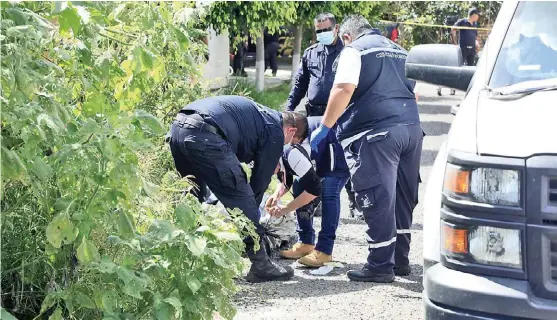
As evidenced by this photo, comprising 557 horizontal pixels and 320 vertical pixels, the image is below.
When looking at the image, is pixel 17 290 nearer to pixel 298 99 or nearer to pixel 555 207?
pixel 555 207

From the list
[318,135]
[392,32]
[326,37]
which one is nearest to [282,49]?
[392,32]

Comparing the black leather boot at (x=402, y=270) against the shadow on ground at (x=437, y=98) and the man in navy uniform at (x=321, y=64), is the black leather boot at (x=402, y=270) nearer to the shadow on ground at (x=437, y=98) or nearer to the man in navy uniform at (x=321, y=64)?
the man in navy uniform at (x=321, y=64)

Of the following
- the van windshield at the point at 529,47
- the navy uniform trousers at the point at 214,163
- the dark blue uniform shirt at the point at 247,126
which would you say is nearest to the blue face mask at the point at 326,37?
the dark blue uniform shirt at the point at 247,126

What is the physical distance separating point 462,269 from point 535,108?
73 cm

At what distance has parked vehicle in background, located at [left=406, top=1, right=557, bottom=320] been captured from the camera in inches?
134

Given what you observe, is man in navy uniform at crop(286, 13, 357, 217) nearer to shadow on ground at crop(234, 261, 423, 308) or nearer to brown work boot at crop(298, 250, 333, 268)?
brown work boot at crop(298, 250, 333, 268)

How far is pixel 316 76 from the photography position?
26.9ft

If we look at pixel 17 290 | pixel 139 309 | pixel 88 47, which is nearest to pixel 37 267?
pixel 17 290

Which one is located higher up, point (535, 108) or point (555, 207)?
point (535, 108)

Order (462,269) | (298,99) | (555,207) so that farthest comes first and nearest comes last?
(298,99), (462,269), (555,207)

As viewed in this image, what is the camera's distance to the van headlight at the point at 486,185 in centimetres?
344

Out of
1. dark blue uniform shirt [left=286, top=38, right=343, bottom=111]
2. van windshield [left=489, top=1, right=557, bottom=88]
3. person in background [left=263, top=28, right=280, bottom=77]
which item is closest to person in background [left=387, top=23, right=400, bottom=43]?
person in background [left=263, top=28, right=280, bottom=77]

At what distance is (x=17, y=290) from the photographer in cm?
411

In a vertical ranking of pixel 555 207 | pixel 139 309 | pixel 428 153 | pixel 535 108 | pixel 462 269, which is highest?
pixel 535 108
